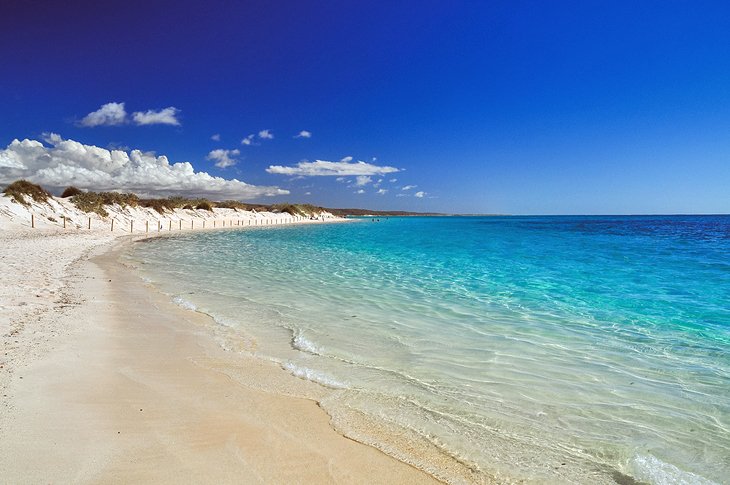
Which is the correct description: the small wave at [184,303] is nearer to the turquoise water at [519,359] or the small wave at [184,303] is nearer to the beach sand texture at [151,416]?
the turquoise water at [519,359]

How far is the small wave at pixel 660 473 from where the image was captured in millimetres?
3091

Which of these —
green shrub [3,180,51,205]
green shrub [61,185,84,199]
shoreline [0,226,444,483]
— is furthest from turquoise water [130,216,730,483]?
green shrub [61,185,84,199]

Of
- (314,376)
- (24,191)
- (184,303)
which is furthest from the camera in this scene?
(24,191)

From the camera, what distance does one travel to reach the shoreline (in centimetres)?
291

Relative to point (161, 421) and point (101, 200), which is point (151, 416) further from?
point (101, 200)

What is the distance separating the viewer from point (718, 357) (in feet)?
19.5

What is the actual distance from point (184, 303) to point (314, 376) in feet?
17.7

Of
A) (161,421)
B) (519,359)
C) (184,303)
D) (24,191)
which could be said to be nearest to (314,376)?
(161,421)

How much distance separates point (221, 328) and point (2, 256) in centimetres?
1156

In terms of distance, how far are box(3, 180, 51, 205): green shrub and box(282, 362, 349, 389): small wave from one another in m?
41.1

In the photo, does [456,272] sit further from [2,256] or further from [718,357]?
[2,256]

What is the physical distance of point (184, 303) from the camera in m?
9.00

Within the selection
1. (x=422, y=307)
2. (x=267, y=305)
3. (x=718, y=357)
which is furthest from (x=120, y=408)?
(x=718, y=357)

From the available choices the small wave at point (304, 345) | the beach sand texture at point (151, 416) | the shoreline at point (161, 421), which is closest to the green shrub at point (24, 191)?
the beach sand texture at point (151, 416)
